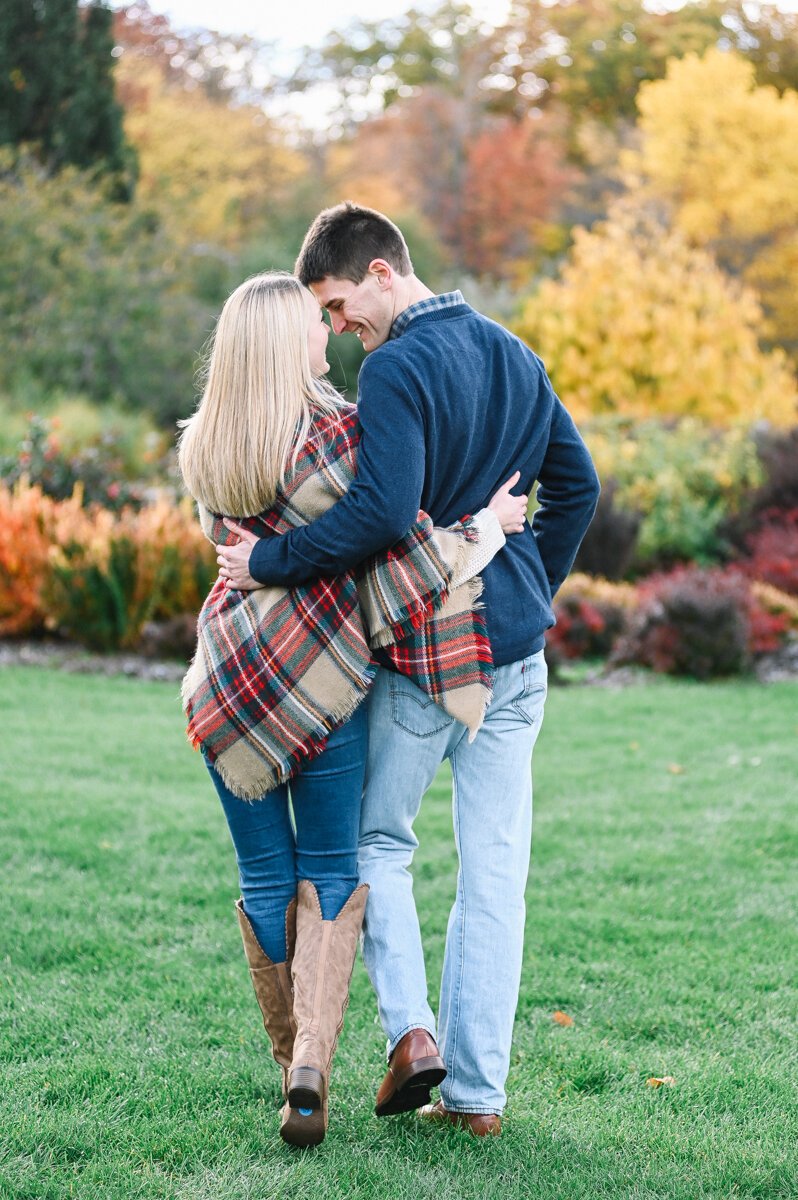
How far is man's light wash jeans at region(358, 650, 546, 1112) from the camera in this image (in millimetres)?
2531

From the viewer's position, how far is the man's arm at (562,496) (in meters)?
2.72

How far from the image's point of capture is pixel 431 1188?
7.68 feet

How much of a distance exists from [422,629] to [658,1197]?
118 centimetres

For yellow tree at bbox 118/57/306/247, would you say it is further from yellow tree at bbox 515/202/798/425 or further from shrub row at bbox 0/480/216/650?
shrub row at bbox 0/480/216/650

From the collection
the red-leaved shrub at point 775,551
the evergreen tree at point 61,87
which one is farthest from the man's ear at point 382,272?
Answer: the evergreen tree at point 61,87

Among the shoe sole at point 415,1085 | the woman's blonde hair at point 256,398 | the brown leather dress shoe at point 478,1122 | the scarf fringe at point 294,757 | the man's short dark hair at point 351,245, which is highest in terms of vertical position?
the man's short dark hair at point 351,245

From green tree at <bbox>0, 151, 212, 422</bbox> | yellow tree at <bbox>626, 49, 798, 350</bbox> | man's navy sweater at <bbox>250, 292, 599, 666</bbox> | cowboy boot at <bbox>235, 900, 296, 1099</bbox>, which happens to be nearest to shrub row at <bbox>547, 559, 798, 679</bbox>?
man's navy sweater at <bbox>250, 292, 599, 666</bbox>

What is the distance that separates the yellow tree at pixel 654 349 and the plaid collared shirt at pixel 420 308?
13.9m

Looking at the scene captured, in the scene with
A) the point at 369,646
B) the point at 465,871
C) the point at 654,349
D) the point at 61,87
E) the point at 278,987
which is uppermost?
the point at 61,87

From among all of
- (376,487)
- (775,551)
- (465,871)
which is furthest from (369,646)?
(775,551)

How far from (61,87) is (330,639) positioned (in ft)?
62.4

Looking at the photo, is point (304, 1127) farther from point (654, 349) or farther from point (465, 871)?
point (654, 349)

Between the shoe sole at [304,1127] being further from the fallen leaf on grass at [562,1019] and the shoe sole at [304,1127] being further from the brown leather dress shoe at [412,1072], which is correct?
the fallen leaf on grass at [562,1019]

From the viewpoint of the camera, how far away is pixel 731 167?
2381 cm
